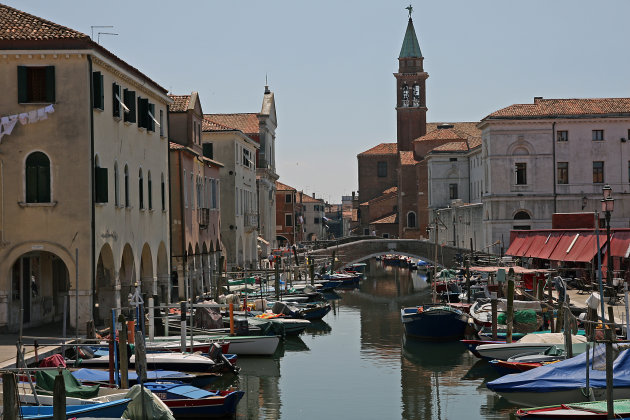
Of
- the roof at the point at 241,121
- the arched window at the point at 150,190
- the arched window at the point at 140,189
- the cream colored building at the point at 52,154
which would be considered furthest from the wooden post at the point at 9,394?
the roof at the point at 241,121

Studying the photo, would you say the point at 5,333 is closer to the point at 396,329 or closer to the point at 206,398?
the point at 206,398

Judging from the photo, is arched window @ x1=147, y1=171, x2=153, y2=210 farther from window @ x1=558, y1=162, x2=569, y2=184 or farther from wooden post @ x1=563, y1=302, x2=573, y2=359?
window @ x1=558, y1=162, x2=569, y2=184

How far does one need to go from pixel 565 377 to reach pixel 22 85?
47.3 feet

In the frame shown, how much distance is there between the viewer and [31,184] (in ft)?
78.5

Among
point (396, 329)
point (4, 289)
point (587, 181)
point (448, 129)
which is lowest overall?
point (396, 329)

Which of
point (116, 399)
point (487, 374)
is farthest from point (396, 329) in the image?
point (116, 399)

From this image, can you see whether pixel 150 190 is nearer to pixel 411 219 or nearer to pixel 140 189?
pixel 140 189

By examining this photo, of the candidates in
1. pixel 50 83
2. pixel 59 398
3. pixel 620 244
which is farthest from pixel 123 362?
pixel 620 244

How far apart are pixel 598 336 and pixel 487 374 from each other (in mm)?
3728

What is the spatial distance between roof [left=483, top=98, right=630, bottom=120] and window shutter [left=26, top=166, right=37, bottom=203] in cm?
3390

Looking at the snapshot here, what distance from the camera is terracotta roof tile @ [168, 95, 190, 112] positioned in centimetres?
3772

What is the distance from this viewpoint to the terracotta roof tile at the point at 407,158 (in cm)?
8806

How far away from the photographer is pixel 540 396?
17.6 m

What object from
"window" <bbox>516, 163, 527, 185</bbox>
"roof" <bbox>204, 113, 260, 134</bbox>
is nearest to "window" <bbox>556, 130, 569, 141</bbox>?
"window" <bbox>516, 163, 527, 185</bbox>
